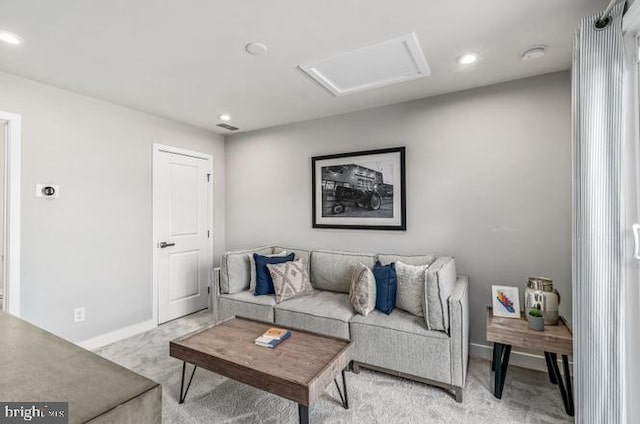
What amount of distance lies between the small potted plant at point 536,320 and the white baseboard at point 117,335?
11.6 ft

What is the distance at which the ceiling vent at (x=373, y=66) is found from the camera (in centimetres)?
211

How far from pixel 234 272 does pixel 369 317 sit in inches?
57.8

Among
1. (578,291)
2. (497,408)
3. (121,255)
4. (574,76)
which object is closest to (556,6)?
(574,76)

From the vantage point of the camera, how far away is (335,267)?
124 inches

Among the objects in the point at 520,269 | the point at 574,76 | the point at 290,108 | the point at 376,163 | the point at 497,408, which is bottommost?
the point at 497,408

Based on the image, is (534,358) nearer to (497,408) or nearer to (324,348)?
(497,408)

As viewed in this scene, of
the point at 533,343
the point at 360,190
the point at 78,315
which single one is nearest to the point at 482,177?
the point at 360,190

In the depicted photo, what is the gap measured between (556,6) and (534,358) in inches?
98.5

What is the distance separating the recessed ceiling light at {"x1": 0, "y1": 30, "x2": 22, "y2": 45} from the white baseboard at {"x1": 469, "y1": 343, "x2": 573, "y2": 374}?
13.3 feet

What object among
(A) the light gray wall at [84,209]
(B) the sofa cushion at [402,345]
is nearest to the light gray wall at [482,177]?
(B) the sofa cushion at [402,345]

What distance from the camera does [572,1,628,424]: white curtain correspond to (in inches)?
58.7

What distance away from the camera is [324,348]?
198 centimetres

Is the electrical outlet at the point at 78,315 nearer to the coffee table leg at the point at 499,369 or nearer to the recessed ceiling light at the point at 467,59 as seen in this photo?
the coffee table leg at the point at 499,369

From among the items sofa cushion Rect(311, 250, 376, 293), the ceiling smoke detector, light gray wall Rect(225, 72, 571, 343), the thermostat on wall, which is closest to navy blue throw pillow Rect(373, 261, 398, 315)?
sofa cushion Rect(311, 250, 376, 293)
